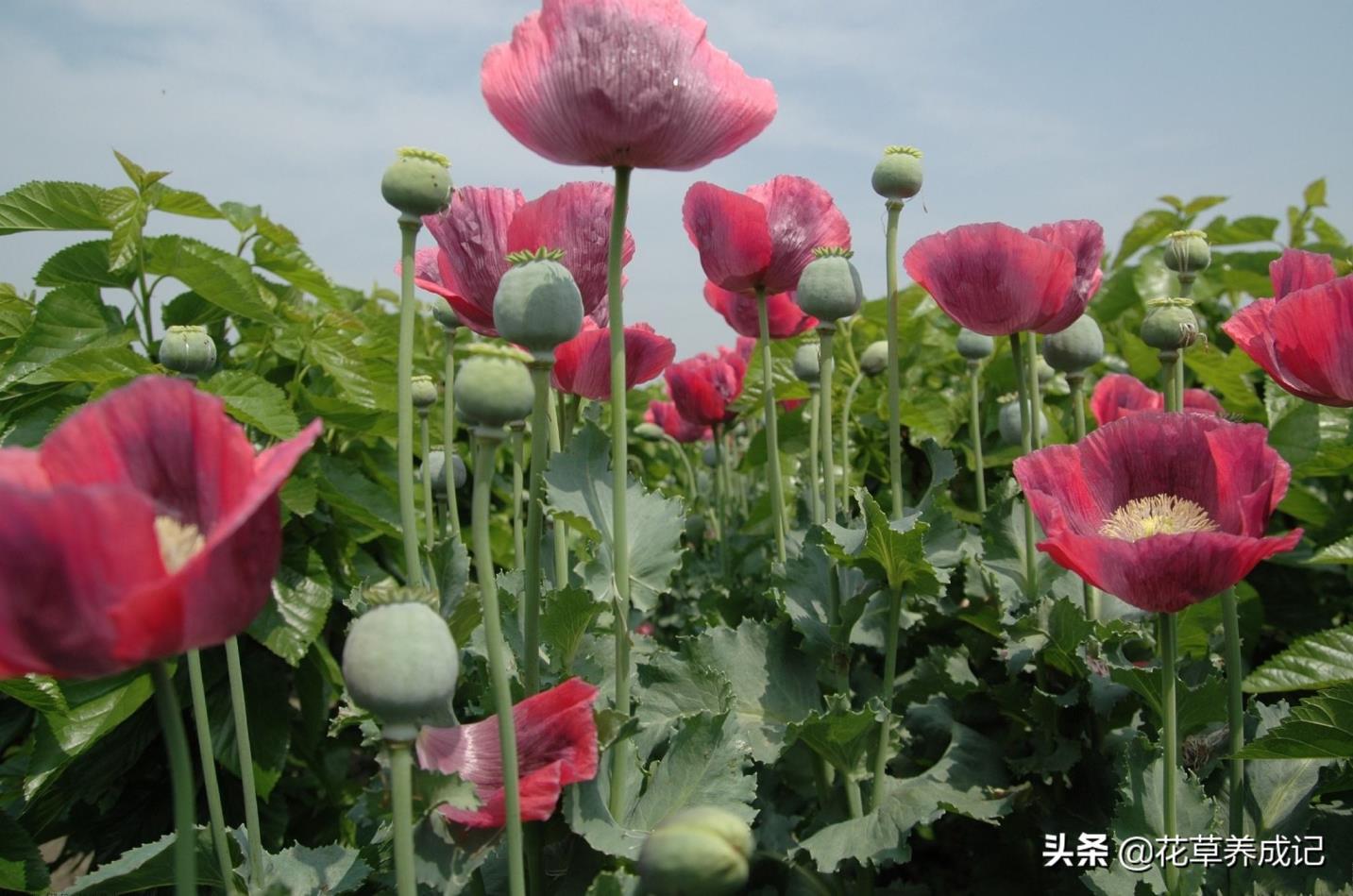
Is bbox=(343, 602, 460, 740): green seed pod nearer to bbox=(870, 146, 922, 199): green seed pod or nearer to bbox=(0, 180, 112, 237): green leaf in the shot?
bbox=(870, 146, 922, 199): green seed pod

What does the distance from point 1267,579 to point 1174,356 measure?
149 cm

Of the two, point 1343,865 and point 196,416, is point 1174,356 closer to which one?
point 1343,865

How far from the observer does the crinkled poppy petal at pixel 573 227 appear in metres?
1.18

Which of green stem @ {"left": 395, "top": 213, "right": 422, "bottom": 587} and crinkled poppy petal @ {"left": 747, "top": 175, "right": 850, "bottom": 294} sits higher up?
crinkled poppy petal @ {"left": 747, "top": 175, "right": 850, "bottom": 294}

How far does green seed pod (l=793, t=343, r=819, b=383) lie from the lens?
72.1 inches

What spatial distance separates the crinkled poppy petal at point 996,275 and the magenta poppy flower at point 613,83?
1.79ft

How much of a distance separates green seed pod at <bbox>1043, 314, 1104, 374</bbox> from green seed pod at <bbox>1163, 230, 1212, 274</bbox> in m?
0.15

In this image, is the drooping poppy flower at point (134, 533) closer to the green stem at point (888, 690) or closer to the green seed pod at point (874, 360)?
the green stem at point (888, 690)

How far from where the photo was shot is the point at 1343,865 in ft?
4.42

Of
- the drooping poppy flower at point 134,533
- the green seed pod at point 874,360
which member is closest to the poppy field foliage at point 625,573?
the drooping poppy flower at point 134,533

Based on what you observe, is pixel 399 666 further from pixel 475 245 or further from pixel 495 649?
pixel 475 245

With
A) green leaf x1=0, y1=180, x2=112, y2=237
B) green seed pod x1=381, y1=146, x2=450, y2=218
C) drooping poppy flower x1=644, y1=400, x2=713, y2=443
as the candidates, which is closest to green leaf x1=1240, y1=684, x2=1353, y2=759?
green seed pod x1=381, y1=146, x2=450, y2=218

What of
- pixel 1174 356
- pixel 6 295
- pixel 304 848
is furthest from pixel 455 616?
pixel 6 295

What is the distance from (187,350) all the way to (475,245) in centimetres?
39
